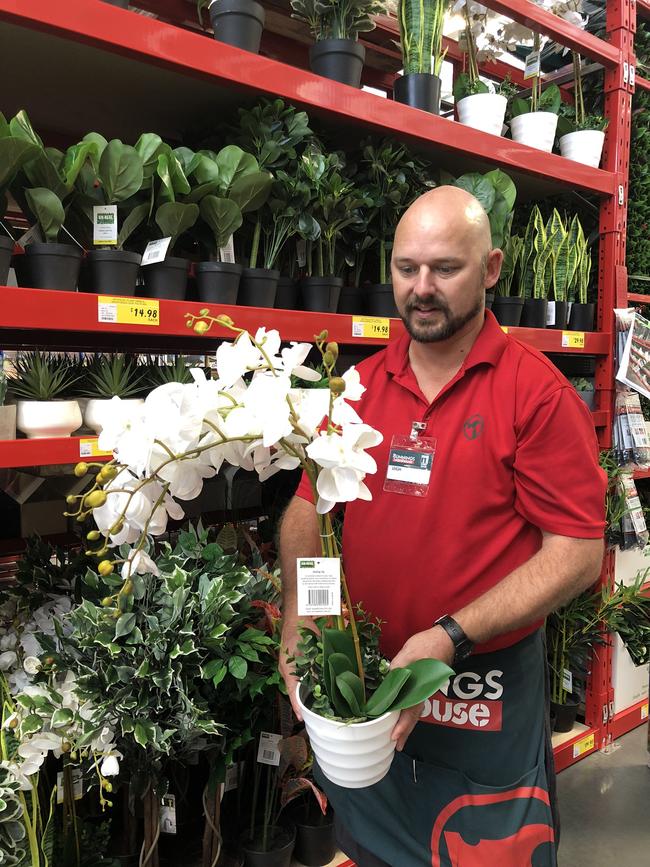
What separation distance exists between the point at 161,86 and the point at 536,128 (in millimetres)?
1598

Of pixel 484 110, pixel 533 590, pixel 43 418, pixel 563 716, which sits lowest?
pixel 563 716

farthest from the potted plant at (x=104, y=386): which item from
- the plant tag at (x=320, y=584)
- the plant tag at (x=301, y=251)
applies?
the plant tag at (x=320, y=584)

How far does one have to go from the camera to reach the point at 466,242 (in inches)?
54.3

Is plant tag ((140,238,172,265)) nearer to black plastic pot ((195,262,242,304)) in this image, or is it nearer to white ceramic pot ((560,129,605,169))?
black plastic pot ((195,262,242,304))

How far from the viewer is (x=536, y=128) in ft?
8.95

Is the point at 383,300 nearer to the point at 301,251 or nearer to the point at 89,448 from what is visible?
the point at 301,251

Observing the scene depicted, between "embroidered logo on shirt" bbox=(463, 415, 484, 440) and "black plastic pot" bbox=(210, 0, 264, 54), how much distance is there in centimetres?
122

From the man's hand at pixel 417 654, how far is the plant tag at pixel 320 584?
231 mm

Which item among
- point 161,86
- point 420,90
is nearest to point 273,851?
point 161,86

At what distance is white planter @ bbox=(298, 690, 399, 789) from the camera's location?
0.96 metres

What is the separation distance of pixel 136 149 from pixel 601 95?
2434 mm

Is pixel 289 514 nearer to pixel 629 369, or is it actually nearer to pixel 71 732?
pixel 71 732

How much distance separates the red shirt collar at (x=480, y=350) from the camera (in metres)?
1.43

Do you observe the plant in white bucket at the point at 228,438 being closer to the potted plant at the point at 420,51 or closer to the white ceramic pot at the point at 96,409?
the white ceramic pot at the point at 96,409
